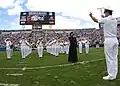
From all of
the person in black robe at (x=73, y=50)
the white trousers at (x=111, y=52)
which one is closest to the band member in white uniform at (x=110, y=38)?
the white trousers at (x=111, y=52)

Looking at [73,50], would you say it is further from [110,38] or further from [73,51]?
[110,38]

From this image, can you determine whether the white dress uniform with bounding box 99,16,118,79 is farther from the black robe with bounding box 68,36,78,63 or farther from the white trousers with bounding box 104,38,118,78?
the black robe with bounding box 68,36,78,63

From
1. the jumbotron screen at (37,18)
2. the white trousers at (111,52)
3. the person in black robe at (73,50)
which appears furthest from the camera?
the jumbotron screen at (37,18)

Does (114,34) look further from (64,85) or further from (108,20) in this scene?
(64,85)

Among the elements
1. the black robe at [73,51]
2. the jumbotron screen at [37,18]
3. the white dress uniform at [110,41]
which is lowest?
the black robe at [73,51]

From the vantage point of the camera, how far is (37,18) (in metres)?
76.9

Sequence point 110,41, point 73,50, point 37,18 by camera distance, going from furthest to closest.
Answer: point 37,18
point 73,50
point 110,41

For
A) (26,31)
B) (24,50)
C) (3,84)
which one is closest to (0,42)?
(26,31)

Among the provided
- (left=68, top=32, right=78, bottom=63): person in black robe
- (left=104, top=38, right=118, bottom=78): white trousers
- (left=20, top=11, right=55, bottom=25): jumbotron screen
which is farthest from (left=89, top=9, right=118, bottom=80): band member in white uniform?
(left=20, top=11, right=55, bottom=25): jumbotron screen

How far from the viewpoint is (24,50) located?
3353 centimetres

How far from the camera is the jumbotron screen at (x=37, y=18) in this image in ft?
253

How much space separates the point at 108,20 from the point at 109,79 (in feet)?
6.18

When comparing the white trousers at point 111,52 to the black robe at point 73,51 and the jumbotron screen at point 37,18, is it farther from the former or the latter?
the jumbotron screen at point 37,18

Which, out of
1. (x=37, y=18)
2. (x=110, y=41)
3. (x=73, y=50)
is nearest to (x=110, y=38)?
(x=110, y=41)
